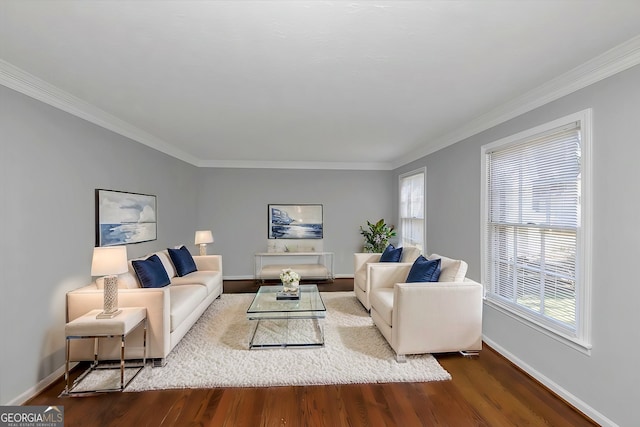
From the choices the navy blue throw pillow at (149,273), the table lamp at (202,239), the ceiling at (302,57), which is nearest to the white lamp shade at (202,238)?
the table lamp at (202,239)

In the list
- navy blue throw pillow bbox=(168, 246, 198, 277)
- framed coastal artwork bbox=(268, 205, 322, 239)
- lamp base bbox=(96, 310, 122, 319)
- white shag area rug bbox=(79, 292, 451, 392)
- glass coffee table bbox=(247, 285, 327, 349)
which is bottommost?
white shag area rug bbox=(79, 292, 451, 392)

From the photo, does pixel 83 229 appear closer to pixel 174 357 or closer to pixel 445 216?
pixel 174 357

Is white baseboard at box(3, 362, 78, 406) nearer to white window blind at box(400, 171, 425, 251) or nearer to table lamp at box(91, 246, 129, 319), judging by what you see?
table lamp at box(91, 246, 129, 319)

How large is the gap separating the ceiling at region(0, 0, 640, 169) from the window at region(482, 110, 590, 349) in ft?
1.38

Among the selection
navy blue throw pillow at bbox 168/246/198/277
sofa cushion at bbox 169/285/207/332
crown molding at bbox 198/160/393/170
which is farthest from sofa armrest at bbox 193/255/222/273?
crown molding at bbox 198/160/393/170

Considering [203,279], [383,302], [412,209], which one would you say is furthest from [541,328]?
[203,279]

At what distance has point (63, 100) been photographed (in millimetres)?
2686

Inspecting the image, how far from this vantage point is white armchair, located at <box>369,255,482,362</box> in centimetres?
283

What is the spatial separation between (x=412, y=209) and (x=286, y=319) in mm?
3410

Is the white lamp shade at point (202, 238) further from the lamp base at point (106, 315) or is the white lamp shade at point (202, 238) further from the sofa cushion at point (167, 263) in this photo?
the lamp base at point (106, 315)

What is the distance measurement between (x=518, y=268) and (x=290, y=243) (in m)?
4.39

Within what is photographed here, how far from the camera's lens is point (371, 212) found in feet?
21.8

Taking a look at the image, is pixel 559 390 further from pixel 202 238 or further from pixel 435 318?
pixel 202 238

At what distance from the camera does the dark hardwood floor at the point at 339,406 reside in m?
2.07
